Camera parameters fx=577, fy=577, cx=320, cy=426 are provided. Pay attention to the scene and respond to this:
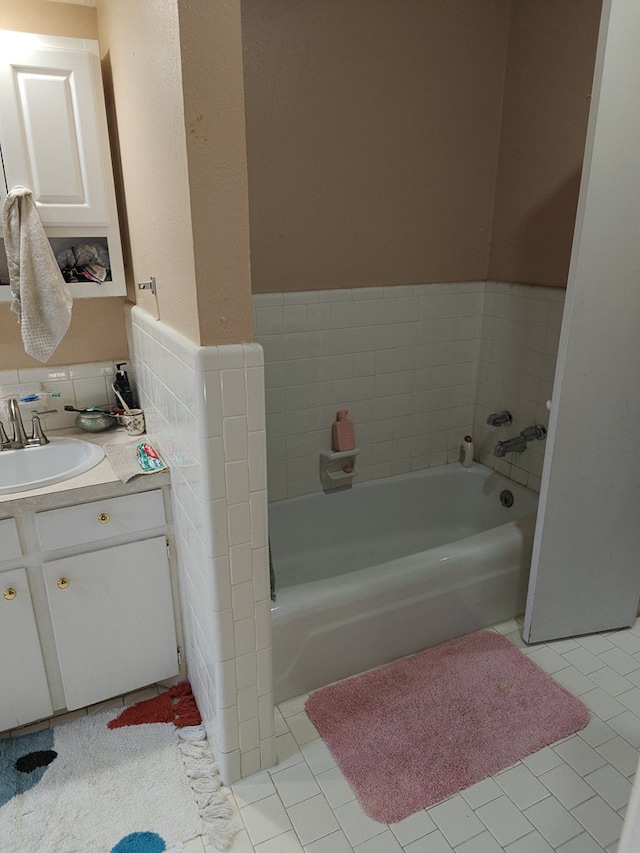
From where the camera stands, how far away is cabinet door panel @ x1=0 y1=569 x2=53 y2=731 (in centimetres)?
159

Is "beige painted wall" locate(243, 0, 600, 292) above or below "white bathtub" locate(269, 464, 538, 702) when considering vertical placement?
above

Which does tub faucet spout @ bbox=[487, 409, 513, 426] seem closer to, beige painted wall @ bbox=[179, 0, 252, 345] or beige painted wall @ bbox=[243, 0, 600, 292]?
beige painted wall @ bbox=[243, 0, 600, 292]

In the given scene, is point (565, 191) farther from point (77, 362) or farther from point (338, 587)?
point (77, 362)

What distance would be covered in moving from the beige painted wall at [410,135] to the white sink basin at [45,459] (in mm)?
900

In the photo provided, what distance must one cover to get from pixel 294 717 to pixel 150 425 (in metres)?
1.06

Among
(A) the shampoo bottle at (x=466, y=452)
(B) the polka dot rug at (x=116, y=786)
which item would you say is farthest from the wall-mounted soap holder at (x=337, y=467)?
(B) the polka dot rug at (x=116, y=786)

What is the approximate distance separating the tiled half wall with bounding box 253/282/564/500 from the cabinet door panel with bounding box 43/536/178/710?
0.81 metres

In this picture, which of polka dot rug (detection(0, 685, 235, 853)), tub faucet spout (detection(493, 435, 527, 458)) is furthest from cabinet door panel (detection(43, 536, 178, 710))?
tub faucet spout (detection(493, 435, 527, 458))

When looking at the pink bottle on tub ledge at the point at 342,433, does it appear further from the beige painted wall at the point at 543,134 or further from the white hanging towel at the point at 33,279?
the white hanging towel at the point at 33,279

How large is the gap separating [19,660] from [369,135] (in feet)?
7.15

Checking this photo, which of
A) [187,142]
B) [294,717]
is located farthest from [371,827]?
[187,142]

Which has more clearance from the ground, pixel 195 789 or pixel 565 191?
pixel 565 191

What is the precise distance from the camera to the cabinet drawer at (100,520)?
160 centimetres

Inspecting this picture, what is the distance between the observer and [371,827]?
1.50m
